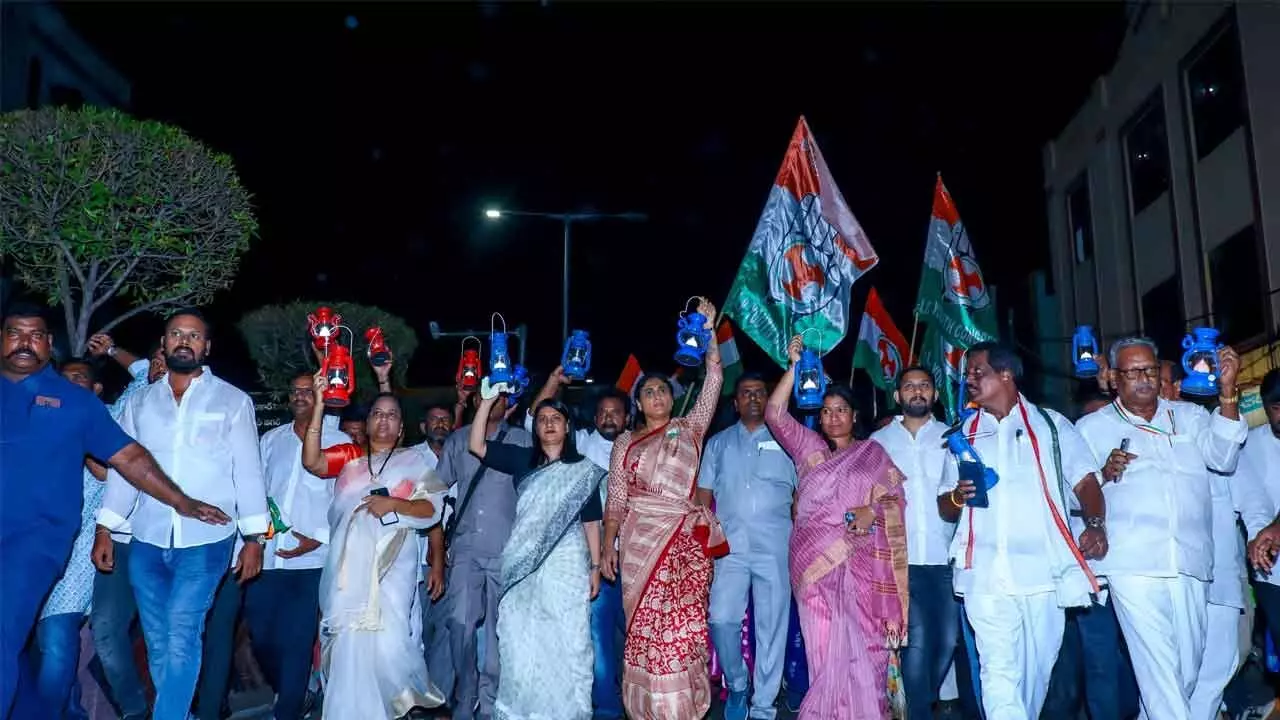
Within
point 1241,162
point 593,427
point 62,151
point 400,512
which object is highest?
point 1241,162

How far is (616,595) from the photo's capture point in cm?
755

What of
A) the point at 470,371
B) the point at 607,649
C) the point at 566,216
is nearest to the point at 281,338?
the point at 566,216

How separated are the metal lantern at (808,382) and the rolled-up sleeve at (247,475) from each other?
326 cm

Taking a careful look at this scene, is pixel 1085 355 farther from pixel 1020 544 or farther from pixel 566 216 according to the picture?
pixel 566 216

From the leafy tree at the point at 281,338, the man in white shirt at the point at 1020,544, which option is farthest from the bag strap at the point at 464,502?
the leafy tree at the point at 281,338

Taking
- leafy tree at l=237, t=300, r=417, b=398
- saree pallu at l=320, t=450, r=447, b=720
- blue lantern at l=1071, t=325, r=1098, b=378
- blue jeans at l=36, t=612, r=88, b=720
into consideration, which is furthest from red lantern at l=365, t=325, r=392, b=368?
leafy tree at l=237, t=300, r=417, b=398

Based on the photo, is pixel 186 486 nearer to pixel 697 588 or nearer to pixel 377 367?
pixel 377 367

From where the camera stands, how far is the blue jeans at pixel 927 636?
6.39 meters

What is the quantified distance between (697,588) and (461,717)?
1822mm

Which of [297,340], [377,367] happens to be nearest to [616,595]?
[377,367]

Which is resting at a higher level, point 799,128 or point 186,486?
point 799,128

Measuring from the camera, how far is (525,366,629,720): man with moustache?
7102 millimetres

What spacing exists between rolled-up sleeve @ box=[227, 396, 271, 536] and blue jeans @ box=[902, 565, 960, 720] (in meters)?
4.00

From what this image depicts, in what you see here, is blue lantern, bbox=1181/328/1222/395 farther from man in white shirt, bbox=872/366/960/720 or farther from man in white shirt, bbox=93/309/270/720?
man in white shirt, bbox=93/309/270/720
